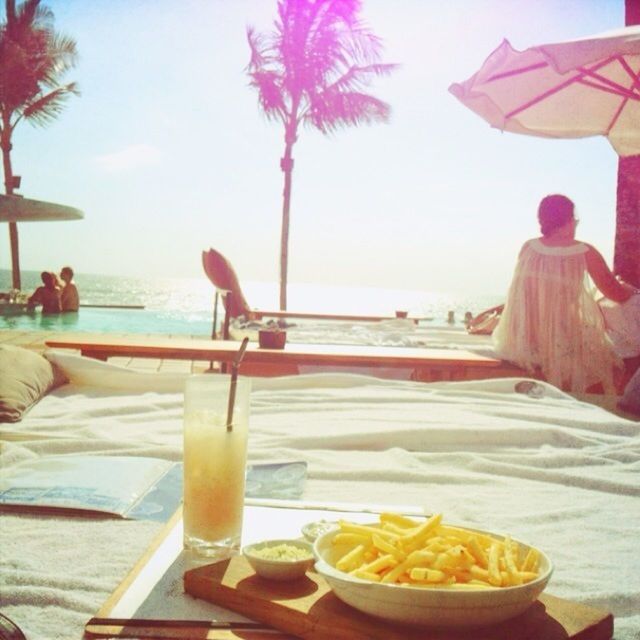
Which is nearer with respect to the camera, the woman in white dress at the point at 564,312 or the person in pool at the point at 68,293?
the woman in white dress at the point at 564,312

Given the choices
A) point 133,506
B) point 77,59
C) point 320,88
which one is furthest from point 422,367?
point 77,59

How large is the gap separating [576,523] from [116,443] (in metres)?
1.19

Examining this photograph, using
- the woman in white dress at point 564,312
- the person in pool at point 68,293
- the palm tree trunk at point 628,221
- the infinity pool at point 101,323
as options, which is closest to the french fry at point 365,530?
the woman in white dress at point 564,312

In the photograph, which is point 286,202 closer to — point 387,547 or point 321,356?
point 321,356

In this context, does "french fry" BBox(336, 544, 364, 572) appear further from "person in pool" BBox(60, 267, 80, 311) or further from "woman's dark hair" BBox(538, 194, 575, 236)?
"person in pool" BBox(60, 267, 80, 311)

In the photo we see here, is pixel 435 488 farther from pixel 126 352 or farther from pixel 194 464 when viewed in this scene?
pixel 126 352

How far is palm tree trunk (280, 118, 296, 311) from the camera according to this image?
1367 centimetres

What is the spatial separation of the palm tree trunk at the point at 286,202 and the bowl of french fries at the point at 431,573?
12.8 m

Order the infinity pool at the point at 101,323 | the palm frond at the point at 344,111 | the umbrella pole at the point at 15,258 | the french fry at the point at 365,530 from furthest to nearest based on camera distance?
1. the umbrella pole at the point at 15,258
2. the palm frond at the point at 344,111
3. the infinity pool at the point at 101,323
4. the french fry at the point at 365,530

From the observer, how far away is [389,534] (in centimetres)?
88

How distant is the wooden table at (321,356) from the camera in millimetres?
4461

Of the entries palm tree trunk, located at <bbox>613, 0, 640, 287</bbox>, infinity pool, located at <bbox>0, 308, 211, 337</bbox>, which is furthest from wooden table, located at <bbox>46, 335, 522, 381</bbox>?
infinity pool, located at <bbox>0, 308, 211, 337</bbox>

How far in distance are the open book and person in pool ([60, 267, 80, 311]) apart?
12203 millimetres

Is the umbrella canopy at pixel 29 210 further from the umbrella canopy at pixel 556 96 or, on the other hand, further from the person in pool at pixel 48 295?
the person in pool at pixel 48 295
